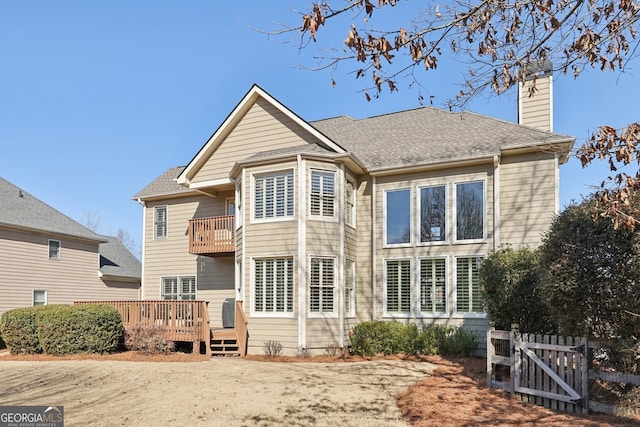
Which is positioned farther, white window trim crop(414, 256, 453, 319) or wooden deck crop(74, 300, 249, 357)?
wooden deck crop(74, 300, 249, 357)

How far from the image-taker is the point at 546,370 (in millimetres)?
8383

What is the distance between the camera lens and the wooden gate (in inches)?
312

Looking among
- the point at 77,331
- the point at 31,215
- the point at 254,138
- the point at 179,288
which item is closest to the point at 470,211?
the point at 254,138

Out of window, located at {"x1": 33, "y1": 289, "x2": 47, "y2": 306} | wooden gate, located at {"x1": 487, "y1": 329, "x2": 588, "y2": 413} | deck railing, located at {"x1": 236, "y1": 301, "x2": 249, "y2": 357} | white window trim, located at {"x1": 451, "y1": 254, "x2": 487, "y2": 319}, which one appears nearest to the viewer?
wooden gate, located at {"x1": 487, "y1": 329, "x2": 588, "y2": 413}

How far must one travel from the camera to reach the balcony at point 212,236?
57.2 ft

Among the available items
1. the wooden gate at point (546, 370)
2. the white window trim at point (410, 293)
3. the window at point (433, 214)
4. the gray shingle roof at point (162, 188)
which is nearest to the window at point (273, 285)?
the white window trim at point (410, 293)

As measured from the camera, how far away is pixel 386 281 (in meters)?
15.8

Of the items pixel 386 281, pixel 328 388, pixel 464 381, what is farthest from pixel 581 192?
pixel 386 281

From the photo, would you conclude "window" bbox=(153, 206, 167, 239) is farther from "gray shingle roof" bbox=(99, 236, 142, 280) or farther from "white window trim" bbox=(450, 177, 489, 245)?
"white window trim" bbox=(450, 177, 489, 245)

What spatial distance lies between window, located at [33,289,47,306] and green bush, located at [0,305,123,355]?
272 inches

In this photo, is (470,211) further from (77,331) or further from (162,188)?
(162,188)

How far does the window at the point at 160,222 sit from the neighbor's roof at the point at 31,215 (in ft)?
19.2

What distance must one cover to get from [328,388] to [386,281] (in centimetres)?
653

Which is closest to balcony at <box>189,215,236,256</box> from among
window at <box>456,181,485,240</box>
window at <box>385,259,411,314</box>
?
window at <box>385,259,411,314</box>
